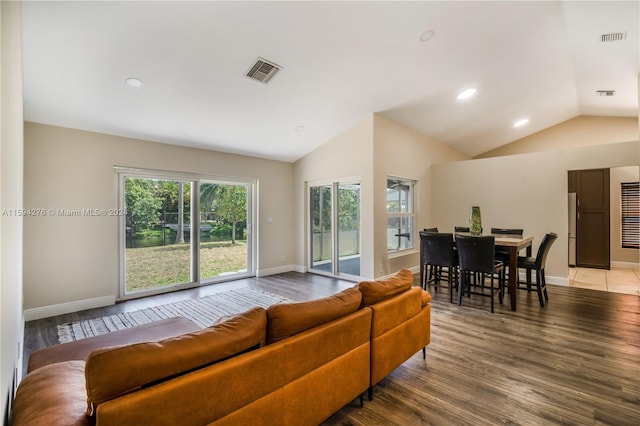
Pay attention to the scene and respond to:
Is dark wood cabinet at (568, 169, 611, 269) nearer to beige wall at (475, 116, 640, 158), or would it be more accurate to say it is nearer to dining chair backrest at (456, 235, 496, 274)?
beige wall at (475, 116, 640, 158)

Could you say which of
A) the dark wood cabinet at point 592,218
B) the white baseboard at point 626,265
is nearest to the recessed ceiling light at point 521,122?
the dark wood cabinet at point 592,218

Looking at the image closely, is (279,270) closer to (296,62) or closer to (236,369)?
(296,62)

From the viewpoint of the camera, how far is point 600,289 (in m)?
4.89

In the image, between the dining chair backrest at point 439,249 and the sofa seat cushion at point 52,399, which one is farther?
the dining chair backrest at point 439,249

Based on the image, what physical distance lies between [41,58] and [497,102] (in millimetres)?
6677

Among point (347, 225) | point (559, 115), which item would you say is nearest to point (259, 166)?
point (347, 225)

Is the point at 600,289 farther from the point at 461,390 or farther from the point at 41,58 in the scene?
the point at 41,58

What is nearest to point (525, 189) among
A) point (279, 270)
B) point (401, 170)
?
point (401, 170)

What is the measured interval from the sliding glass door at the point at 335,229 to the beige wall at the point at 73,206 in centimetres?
283

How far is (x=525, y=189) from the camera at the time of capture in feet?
18.7

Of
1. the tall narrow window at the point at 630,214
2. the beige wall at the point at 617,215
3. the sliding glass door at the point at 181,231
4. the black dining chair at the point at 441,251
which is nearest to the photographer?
the black dining chair at the point at 441,251

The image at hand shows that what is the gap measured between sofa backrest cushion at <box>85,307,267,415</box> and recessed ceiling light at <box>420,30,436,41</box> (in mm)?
3493

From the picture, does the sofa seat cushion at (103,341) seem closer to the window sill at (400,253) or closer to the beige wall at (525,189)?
the window sill at (400,253)

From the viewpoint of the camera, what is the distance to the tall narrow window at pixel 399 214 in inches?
230
